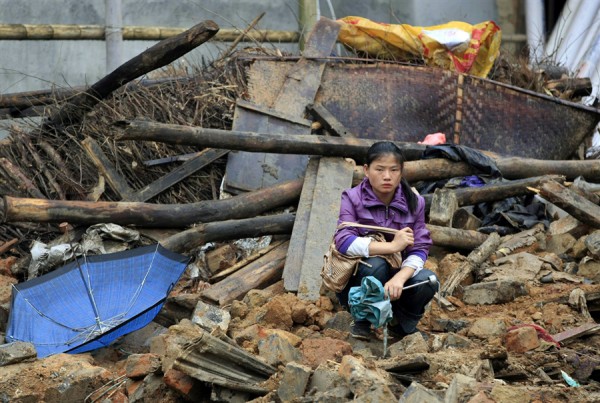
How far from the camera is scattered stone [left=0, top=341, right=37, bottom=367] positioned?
18.6 ft

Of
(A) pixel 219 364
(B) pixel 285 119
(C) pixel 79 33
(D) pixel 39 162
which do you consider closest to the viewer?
(A) pixel 219 364

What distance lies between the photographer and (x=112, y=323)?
6590 mm

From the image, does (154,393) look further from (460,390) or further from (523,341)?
(523,341)

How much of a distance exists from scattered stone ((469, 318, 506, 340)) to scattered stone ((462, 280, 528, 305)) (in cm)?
86

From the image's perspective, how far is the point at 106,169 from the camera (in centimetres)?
873

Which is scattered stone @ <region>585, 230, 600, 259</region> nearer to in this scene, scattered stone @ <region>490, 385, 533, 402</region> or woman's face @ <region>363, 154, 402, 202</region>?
woman's face @ <region>363, 154, 402, 202</region>

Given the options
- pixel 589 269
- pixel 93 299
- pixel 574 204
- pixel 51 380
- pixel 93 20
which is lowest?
pixel 93 299

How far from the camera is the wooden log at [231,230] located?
25.3ft

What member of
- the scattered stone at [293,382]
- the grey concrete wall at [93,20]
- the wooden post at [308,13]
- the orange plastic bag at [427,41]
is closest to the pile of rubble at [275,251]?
the scattered stone at [293,382]

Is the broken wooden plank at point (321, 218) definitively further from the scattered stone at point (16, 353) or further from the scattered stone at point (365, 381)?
the scattered stone at point (365, 381)

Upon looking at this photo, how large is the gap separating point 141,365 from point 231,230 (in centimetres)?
245

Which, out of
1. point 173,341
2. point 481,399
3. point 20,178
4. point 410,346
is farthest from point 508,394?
point 20,178

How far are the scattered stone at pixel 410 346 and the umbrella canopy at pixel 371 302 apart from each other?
0.44 ft

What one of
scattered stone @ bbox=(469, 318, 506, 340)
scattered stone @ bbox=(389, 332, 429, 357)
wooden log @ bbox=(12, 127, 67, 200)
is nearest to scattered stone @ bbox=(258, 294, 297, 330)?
scattered stone @ bbox=(389, 332, 429, 357)
